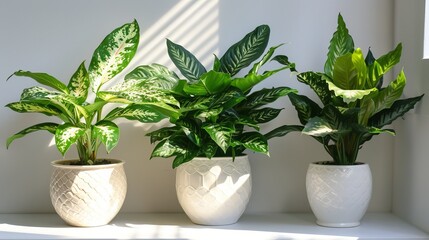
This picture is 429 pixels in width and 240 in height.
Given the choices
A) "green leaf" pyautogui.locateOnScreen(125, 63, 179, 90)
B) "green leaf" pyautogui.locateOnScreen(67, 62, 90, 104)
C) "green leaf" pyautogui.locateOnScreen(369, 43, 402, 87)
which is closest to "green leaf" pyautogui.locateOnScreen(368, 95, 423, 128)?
"green leaf" pyautogui.locateOnScreen(369, 43, 402, 87)

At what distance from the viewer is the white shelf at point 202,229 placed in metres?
2.00

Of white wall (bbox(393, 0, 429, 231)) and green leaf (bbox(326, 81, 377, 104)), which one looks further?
white wall (bbox(393, 0, 429, 231))

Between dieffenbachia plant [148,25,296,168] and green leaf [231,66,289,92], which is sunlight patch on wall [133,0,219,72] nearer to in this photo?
dieffenbachia plant [148,25,296,168]

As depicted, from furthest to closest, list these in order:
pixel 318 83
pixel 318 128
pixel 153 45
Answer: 1. pixel 153 45
2. pixel 318 83
3. pixel 318 128

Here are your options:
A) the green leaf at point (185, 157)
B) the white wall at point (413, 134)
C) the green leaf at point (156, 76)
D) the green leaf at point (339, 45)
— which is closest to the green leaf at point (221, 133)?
the green leaf at point (185, 157)

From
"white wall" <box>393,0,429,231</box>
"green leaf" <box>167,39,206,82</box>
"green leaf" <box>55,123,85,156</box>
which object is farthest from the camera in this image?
"green leaf" <box>167,39,206,82</box>

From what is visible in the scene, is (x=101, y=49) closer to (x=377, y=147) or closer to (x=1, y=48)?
(x=1, y=48)

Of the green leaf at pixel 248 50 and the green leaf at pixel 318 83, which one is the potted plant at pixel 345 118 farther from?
the green leaf at pixel 248 50

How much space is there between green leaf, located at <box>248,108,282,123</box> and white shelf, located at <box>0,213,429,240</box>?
376 mm

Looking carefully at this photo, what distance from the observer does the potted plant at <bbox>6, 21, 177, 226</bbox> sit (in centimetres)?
196

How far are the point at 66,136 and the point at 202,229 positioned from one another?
565 millimetres

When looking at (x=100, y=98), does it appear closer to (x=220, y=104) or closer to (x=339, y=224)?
(x=220, y=104)

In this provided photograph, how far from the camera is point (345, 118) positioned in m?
2.07

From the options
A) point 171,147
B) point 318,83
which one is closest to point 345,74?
point 318,83
